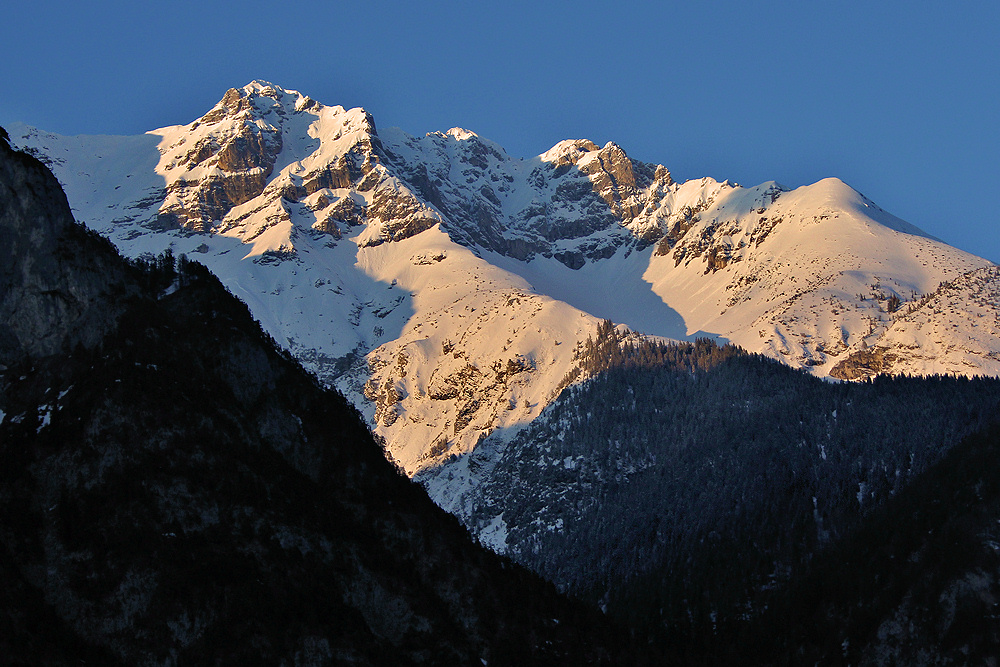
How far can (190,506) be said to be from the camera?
10612cm

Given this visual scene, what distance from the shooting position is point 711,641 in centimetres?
17088

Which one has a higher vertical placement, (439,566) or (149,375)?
(149,375)

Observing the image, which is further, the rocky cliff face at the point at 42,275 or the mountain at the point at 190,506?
the rocky cliff face at the point at 42,275

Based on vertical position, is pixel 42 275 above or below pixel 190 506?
above

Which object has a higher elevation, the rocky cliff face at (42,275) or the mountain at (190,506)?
the rocky cliff face at (42,275)

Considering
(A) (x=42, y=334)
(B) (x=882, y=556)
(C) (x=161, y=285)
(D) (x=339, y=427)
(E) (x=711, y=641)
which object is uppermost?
(C) (x=161, y=285)

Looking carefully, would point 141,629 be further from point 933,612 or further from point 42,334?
point 933,612

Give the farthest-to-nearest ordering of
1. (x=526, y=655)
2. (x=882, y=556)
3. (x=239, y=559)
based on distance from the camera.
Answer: (x=882, y=556) < (x=526, y=655) < (x=239, y=559)

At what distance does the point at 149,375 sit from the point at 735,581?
108m

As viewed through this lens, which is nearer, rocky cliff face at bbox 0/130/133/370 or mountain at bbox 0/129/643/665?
mountain at bbox 0/129/643/665

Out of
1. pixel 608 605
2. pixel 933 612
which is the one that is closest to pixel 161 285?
pixel 608 605

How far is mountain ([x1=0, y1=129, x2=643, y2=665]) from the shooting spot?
97812mm

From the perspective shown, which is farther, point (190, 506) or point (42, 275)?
point (42, 275)

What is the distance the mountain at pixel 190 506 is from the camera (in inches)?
3851
